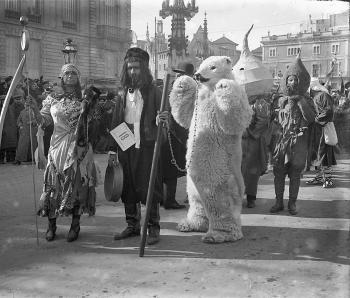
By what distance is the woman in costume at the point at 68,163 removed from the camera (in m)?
4.58

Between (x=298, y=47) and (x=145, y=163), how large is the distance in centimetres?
314

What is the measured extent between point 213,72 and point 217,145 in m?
0.74

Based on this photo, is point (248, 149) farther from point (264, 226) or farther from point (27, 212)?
point (27, 212)

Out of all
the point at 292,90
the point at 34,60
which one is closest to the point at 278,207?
the point at 292,90

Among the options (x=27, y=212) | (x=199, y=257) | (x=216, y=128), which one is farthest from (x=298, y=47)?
(x=27, y=212)

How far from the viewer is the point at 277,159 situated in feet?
19.5

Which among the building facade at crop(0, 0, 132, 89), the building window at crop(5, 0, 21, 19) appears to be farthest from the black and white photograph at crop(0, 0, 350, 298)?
the building window at crop(5, 0, 21, 19)

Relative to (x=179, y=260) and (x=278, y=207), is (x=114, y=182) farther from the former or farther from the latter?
(x=278, y=207)

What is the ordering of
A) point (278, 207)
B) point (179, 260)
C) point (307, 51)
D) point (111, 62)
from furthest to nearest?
point (111, 62), point (307, 51), point (278, 207), point (179, 260)

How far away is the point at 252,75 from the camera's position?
243 inches

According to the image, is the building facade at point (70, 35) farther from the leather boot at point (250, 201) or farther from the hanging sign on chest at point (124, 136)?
the leather boot at point (250, 201)

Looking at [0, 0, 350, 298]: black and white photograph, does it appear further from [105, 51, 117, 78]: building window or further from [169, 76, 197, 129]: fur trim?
[105, 51, 117, 78]: building window

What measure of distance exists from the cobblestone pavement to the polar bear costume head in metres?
1.58

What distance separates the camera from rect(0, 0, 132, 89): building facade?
8.42 m
